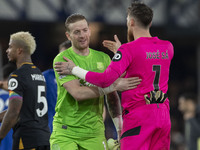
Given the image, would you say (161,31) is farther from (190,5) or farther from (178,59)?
(178,59)

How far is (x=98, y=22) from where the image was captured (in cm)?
1819

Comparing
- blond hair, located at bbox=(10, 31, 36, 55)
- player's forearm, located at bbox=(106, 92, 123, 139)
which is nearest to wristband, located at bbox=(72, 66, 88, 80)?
player's forearm, located at bbox=(106, 92, 123, 139)

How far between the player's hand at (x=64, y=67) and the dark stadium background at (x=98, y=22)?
37.0 ft

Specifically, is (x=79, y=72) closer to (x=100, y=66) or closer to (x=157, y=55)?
(x=100, y=66)

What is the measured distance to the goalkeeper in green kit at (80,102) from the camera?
558 cm

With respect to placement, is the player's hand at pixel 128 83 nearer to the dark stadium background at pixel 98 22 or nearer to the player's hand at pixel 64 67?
the player's hand at pixel 64 67

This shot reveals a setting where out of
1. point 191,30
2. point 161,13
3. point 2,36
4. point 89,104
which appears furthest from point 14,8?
point 89,104

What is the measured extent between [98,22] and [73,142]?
42.3ft

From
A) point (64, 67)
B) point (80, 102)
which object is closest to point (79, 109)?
point (80, 102)

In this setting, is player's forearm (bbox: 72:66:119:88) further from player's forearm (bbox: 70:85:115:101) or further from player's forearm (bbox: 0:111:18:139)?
player's forearm (bbox: 0:111:18:139)

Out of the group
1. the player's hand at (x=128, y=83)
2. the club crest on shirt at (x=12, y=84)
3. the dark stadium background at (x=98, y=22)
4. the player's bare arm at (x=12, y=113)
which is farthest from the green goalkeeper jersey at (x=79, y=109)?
the dark stadium background at (x=98, y=22)

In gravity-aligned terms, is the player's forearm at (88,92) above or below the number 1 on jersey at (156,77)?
below

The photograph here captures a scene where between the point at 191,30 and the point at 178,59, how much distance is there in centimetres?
471

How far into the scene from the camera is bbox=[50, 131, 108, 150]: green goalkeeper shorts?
5.58 meters
